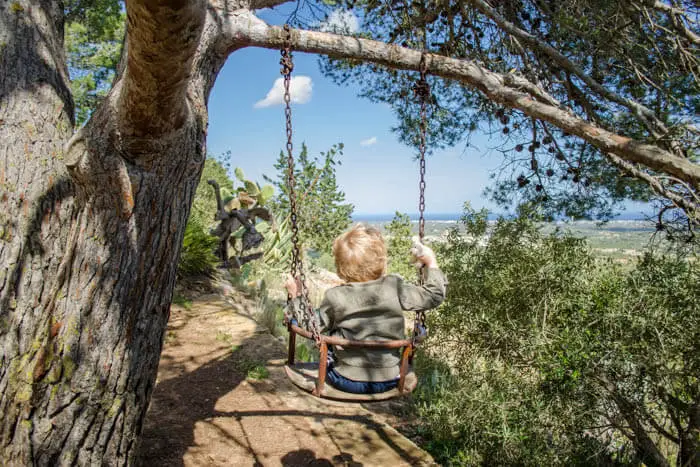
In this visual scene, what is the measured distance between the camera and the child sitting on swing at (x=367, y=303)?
8.34 ft

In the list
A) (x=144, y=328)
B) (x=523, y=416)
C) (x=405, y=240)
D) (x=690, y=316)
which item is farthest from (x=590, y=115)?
(x=405, y=240)

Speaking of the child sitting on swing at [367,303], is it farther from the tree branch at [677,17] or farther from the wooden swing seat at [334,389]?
the tree branch at [677,17]

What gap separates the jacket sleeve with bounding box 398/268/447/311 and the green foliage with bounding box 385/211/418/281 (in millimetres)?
5756

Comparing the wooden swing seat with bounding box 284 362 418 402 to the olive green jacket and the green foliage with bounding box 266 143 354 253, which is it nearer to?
the olive green jacket

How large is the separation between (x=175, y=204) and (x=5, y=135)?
0.88m

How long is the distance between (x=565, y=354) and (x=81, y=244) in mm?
3147

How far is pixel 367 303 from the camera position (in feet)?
8.34

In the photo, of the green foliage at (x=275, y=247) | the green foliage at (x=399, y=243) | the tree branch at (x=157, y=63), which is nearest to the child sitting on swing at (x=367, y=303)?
the tree branch at (x=157, y=63)

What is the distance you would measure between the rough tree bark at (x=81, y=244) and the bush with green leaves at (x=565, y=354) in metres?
1.28

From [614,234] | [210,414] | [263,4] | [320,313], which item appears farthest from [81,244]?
[614,234]

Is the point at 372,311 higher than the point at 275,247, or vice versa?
the point at 372,311

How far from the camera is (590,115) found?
4387mm

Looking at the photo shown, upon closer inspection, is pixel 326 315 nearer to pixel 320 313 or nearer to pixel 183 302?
pixel 320 313

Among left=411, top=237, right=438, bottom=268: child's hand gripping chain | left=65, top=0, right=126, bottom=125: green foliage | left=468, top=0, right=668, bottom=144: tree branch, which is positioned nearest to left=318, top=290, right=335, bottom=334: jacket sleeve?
left=411, top=237, right=438, bottom=268: child's hand gripping chain
